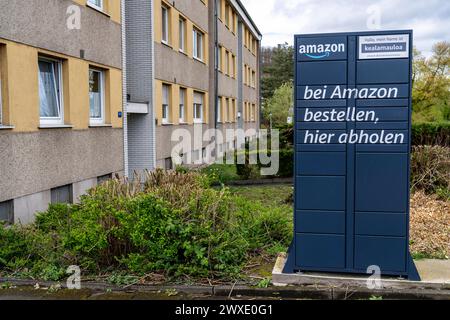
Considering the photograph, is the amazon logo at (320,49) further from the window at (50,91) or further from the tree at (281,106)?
the tree at (281,106)

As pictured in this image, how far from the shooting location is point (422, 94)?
43.5 meters

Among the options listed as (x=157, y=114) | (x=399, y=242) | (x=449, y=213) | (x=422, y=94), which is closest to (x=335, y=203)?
(x=399, y=242)

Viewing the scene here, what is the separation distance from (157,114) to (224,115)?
13.6 meters

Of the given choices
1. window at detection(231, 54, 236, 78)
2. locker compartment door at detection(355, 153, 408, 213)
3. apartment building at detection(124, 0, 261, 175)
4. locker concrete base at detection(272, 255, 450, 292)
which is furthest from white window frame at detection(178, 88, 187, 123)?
locker compartment door at detection(355, 153, 408, 213)

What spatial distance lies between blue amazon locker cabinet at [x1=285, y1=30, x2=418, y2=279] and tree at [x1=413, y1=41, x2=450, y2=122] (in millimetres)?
39295

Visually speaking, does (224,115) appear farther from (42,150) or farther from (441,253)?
(441,253)

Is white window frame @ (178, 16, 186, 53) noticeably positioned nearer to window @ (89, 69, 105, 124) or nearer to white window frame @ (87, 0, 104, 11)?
white window frame @ (87, 0, 104, 11)

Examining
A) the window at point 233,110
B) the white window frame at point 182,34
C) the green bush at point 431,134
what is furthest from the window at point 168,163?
the window at point 233,110

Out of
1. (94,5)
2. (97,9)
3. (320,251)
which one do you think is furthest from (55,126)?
(320,251)

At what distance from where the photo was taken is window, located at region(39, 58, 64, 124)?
9273mm

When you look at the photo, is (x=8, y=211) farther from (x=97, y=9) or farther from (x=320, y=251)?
(x=97, y=9)
